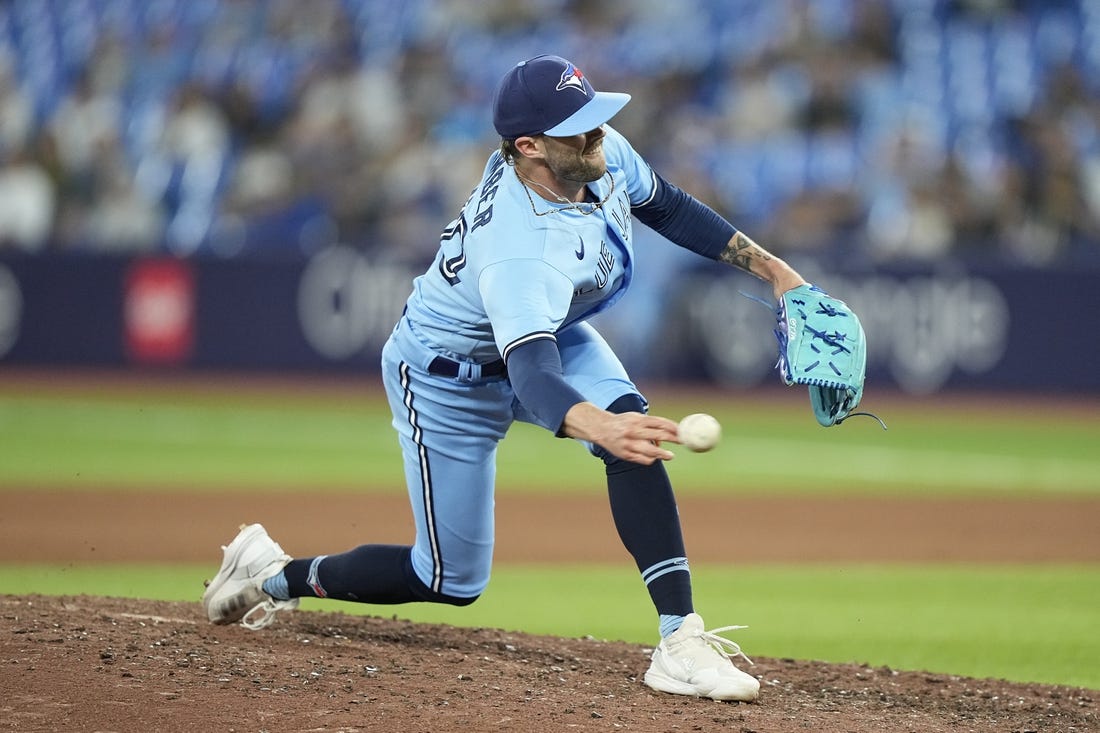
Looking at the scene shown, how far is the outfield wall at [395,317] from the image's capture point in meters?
15.5

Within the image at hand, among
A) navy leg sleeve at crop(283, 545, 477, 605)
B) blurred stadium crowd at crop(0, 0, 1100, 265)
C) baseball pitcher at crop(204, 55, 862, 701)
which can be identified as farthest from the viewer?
blurred stadium crowd at crop(0, 0, 1100, 265)

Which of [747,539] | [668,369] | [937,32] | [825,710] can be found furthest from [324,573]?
[937,32]

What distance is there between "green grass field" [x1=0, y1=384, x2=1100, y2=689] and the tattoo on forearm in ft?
5.87

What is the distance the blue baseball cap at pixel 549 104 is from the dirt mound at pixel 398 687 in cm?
167

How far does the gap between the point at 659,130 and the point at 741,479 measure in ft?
19.9

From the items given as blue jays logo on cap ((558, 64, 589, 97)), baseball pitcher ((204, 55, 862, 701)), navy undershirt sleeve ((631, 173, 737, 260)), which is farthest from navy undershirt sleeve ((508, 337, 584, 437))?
navy undershirt sleeve ((631, 173, 737, 260))

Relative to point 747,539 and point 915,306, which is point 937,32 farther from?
point 747,539

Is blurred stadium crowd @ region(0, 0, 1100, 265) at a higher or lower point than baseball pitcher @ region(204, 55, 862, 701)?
higher

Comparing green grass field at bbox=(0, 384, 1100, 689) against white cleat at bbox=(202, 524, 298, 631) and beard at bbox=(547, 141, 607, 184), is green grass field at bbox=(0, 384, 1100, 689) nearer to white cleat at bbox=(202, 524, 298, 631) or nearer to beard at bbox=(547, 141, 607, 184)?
white cleat at bbox=(202, 524, 298, 631)

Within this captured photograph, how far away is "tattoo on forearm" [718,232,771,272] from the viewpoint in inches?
198

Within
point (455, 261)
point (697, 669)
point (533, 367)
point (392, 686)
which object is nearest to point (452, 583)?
point (392, 686)

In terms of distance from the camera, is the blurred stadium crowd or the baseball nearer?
the baseball

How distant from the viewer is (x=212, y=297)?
16.4 m

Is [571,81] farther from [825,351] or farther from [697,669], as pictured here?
[697,669]
